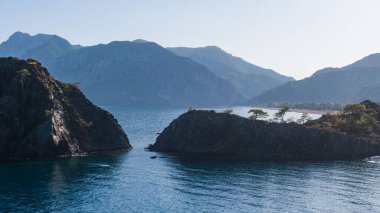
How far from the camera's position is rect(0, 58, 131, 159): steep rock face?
144m

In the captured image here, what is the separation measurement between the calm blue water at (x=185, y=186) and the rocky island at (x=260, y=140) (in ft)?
46.5

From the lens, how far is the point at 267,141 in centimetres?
16225

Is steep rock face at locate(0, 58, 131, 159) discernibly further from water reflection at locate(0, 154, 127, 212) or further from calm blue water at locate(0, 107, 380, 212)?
calm blue water at locate(0, 107, 380, 212)

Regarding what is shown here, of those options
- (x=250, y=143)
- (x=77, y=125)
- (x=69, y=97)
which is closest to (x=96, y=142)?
(x=77, y=125)

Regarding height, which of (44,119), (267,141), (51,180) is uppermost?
(44,119)

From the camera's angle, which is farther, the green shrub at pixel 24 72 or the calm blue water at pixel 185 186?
the green shrub at pixel 24 72

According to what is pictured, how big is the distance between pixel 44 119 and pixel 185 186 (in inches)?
2474

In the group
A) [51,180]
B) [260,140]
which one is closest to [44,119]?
[51,180]

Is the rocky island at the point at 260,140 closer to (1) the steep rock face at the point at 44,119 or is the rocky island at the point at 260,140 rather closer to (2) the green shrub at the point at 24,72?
(1) the steep rock face at the point at 44,119

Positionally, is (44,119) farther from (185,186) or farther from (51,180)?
(185,186)

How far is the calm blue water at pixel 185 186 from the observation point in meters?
90.4

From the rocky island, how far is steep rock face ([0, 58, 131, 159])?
25.7 m

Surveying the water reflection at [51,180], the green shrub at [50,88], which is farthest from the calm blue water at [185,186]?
the green shrub at [50,88]

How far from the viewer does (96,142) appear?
16500 cm
